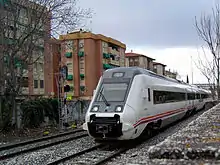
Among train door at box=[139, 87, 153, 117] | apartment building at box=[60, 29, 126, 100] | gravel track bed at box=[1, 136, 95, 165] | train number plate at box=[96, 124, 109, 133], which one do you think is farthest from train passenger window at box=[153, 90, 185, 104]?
apartment building at box=[60, 29, 126, 100]

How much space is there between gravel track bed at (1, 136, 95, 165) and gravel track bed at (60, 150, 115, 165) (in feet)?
2.08

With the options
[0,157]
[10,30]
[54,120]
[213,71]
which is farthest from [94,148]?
[213,71]

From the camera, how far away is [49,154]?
11.1m

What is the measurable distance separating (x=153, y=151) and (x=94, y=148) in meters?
7.73

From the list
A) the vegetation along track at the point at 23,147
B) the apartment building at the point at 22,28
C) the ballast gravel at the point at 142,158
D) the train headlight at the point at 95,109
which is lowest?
the vegetation along track at the point at 23,147

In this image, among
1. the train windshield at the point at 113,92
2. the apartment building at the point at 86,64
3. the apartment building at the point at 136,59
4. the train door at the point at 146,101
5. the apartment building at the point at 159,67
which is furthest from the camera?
the apartment building at the point at 159,67

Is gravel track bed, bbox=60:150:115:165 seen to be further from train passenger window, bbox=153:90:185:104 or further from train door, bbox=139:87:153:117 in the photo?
train passenger window, bbox=153:90:185:104

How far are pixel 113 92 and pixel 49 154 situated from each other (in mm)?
3184

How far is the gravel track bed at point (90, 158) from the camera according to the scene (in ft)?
31.7

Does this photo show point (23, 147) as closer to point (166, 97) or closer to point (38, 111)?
point (38, 111)

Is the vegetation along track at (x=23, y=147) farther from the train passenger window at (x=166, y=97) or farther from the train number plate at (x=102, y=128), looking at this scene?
the train passenger window at (x=166, y=97)

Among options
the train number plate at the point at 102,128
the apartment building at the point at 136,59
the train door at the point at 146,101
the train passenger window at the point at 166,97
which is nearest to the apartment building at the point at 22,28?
the train passenger window at the point at 166,97

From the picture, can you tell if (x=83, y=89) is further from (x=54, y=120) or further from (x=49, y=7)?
(x=49, y=7)

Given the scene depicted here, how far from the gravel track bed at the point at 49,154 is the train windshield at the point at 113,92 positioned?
6.88 ft
